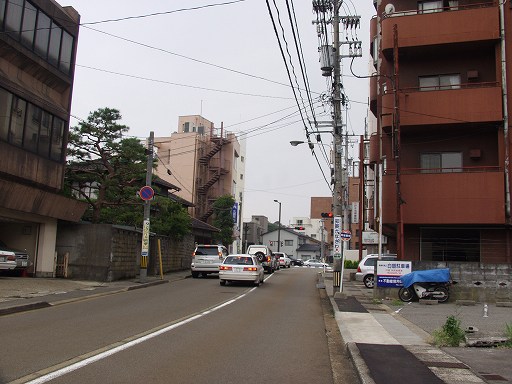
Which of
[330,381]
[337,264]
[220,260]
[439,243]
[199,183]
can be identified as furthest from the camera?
[199,183]

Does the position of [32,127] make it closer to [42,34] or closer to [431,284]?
[42,34]

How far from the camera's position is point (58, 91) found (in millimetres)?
21641

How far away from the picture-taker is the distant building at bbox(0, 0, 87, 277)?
17.9 meters

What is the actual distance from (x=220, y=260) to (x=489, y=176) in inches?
573

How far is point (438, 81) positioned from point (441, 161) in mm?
3614

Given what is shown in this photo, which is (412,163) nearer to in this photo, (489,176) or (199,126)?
(489,176)

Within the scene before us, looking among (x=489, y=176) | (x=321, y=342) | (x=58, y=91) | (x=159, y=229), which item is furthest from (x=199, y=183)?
(x=321, y=342)

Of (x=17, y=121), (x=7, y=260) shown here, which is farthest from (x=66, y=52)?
(x=7, y=260)

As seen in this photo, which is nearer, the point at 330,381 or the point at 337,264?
the point at 330,381

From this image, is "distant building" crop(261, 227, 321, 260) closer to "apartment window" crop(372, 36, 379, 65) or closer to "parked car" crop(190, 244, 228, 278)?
"parked car" crop(190, 244, 228, 278)

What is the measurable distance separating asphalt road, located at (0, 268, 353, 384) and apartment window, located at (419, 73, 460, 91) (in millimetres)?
12158

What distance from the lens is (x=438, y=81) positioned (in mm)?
21875

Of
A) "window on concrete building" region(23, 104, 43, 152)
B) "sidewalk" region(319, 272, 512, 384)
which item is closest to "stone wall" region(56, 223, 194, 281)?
"window on concrete building" region(23, 104, 43, 152)

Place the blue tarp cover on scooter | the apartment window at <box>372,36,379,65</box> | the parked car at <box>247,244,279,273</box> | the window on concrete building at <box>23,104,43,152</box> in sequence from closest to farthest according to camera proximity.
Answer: the blue tarp cover on scooter < the window on concrete building at <box>23,104,43,152</box> < the apartment window at <box>372,36,379,65</box> < the parked car at <box>247,244,279,273</box>
